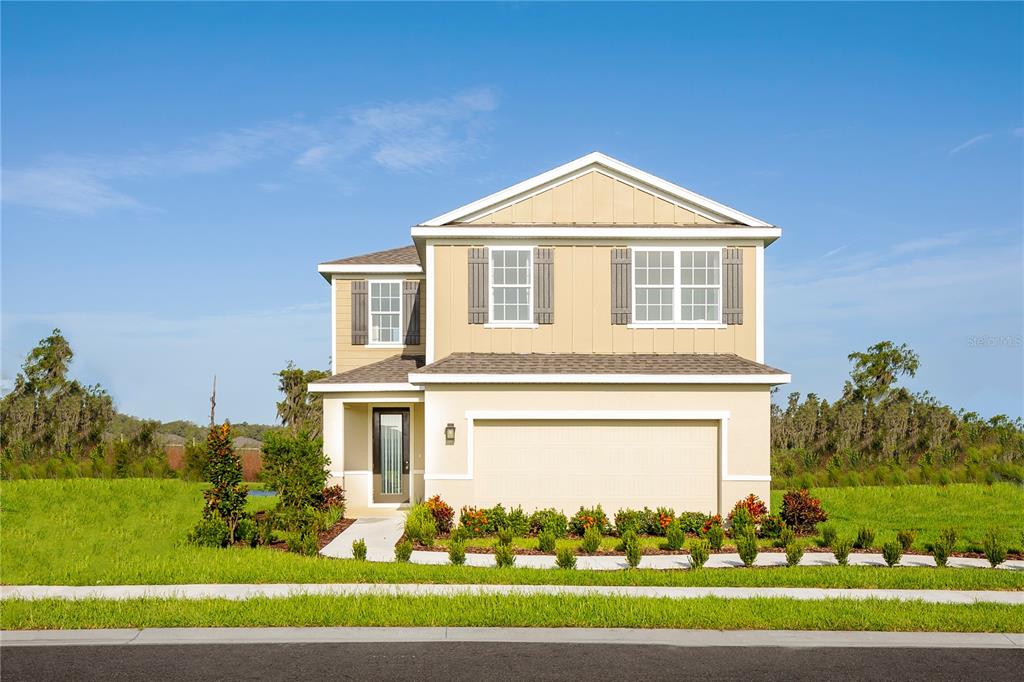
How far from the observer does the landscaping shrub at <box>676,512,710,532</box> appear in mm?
17688

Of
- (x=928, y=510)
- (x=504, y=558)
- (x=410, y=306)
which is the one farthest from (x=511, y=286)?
(x=928, y=510)

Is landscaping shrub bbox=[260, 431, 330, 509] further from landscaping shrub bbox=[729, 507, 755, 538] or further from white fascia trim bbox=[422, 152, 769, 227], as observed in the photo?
landscaping shrub bbox=[729, 507, 755, 538]

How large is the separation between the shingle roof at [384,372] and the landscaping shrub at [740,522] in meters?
8.18

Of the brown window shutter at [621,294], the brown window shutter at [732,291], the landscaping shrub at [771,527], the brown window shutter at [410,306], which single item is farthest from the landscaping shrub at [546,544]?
the brown window shutter at [410,306]

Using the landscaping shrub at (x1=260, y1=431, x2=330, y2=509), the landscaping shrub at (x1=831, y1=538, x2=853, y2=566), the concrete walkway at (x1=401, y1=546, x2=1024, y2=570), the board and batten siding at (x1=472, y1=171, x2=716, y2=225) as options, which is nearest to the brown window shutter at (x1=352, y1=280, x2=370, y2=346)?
the board and batten siding at (x1=472, y1=171, x2=716, y2=225)

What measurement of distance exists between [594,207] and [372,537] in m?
8.87

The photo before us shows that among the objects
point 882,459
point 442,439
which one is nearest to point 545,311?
point 442,439

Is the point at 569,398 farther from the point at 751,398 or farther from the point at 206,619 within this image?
the point at 206,619

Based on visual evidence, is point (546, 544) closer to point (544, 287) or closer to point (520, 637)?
point (520, 637)

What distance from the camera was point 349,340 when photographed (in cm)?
2395

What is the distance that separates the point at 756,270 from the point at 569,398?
17.6ft

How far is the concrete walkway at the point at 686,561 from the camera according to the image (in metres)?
14.4

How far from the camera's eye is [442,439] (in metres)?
18.5

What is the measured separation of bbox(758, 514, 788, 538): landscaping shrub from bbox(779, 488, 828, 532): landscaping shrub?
0.79m
